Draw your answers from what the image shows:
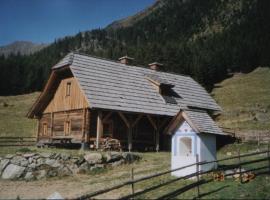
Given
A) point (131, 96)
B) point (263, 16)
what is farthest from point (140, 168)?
point (263, 16)

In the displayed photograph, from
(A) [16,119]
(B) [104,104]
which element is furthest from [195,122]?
(A) [16,119]

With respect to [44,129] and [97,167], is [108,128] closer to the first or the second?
[44,129]

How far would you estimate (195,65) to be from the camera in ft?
230

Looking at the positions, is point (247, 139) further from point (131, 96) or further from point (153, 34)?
point (153, 34)

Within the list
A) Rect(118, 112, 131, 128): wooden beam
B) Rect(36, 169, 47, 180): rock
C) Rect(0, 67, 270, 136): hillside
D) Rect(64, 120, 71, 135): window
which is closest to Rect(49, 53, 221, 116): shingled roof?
Rect(118, 112, 131, 128): wooden beam

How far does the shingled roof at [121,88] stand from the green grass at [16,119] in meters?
16.3

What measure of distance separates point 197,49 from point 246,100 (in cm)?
3821

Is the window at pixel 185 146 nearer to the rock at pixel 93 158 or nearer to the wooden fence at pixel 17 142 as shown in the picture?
the rock at pixel 93 158

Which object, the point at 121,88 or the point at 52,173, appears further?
the point at 121,88

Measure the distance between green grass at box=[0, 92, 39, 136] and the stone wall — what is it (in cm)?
2319

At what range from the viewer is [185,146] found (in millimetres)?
21922

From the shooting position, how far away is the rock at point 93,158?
24.4 metres

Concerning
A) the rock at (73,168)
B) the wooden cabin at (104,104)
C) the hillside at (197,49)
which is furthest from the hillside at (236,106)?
the rock at (73,168)

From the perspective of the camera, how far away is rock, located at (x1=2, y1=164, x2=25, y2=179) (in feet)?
78.3
